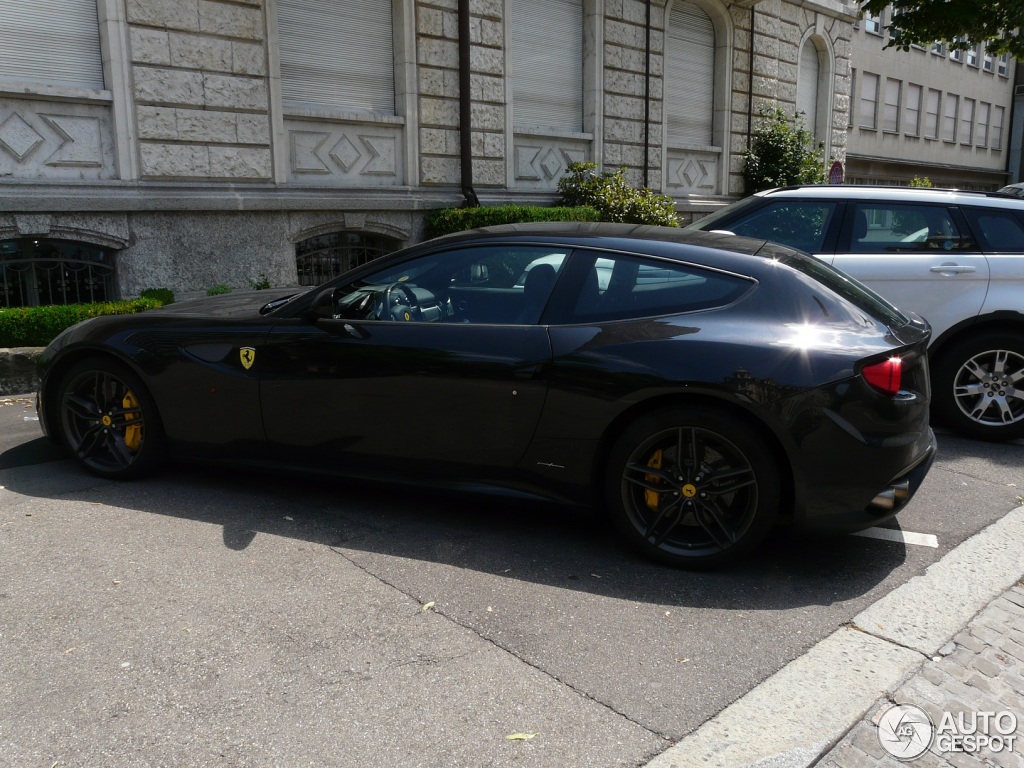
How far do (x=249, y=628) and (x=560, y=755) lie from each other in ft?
4.55

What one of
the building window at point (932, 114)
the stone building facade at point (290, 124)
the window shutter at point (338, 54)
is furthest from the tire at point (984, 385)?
the building window at point (932, 114)

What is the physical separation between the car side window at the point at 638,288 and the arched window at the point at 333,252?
8.56 metres

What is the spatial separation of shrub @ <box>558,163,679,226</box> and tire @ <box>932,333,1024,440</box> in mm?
8228

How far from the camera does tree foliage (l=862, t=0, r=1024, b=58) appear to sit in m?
15.2

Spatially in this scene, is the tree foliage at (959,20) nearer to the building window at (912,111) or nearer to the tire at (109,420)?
the tire at (109,420)

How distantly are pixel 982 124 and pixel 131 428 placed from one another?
46.5 m

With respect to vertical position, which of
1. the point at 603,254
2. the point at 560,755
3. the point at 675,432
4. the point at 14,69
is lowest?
the point at 560,755

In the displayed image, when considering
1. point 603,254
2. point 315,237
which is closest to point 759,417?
point 603,254

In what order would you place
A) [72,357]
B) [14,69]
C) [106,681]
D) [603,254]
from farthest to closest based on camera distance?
[14,69]
[72,357]
[603,254]
[106,681]

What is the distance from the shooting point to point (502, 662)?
3.26 metres

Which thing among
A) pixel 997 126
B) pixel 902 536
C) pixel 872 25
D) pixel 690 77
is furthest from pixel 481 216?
pixel 997 126

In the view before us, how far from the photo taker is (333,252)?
42.0 ft

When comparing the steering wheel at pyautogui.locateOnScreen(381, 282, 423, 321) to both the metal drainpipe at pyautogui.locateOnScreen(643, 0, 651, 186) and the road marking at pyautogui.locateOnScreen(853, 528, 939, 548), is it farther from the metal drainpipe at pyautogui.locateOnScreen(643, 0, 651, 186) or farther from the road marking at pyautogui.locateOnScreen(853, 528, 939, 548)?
the metal drainpipe at pyautogui.locateOnScreen(643, 0, 651, 186)

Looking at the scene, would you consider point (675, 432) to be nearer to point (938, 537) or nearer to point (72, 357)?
point (938, 537)
